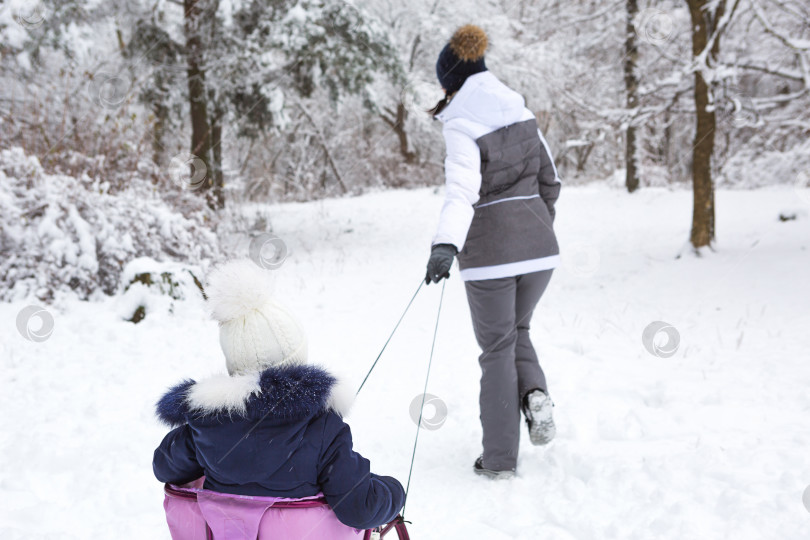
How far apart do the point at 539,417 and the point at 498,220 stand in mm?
1007

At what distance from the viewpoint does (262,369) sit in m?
1.63

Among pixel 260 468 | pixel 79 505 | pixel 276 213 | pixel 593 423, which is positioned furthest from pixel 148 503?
pixel 276 213

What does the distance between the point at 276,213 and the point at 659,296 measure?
8.72 meters

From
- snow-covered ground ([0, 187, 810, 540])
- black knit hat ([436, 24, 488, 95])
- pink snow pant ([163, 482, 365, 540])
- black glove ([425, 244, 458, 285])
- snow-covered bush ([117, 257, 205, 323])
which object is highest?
black knit hat ([436, 24, 488, 95])

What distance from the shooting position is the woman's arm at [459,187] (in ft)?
8.15

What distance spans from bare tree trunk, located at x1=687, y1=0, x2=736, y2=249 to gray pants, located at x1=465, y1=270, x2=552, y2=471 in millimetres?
5453

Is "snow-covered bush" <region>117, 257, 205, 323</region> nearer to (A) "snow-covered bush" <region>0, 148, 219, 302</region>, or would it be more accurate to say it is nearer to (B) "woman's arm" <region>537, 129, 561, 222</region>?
(A) "snow-covered bush" <region>0, 148, 219, 302</region>

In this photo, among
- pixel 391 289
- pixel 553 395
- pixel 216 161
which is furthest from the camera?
pixel 216 161

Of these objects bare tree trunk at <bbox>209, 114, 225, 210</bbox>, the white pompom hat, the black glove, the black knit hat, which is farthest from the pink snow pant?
bare tree trunk at <bbox>209, 114, 225, 210</bbox>

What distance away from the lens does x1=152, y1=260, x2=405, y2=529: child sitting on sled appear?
1551 mm

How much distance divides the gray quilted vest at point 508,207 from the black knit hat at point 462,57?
35 centimetres

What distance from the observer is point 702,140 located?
7.16 metres

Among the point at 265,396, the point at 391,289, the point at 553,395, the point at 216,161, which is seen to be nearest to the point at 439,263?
the point at 265,396

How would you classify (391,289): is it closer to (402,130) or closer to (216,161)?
(216,161)
